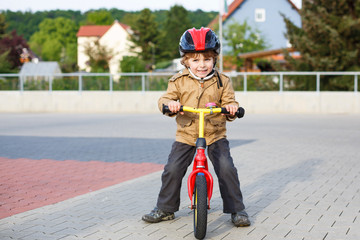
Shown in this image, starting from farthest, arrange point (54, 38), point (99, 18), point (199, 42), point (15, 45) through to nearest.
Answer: point (99, 18) < point (54, 38) < point (15, 45) < point (199, 42)

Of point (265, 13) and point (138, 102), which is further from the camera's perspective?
point (265, 13)

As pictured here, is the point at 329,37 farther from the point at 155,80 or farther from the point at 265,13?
the point at 265,13

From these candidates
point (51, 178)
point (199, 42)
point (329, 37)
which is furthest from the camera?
point (329, 37)

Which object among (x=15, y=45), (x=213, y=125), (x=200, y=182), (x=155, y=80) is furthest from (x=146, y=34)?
(x=200, y=182)

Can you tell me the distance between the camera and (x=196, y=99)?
14.4 feet

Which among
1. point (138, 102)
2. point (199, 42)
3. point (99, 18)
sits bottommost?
point (138, 102)

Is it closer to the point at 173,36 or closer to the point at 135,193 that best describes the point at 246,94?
the point at 135,193

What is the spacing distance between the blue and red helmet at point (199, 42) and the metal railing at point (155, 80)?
18.1 metres

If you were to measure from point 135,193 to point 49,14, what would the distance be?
537 feet

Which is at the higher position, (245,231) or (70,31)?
(70,31)

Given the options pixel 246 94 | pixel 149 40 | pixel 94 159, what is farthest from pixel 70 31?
pixel 94 159

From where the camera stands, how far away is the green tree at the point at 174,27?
96500 mm

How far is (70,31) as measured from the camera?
135 metres

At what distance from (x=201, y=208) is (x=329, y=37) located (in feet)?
72.0
